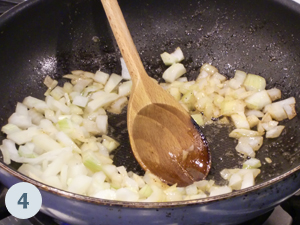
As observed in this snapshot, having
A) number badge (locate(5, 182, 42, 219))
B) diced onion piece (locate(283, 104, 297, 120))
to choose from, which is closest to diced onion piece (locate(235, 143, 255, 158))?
diced onion piece (locate(283, 104, 297, 120))

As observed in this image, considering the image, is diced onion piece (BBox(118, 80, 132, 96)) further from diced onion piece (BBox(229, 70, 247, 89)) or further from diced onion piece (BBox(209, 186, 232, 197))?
diced onion piece (BBox(209, 186, 232, 197))

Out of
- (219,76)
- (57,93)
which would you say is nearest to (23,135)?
(57,93)

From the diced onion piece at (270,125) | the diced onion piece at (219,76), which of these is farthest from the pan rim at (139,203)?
the diced onion piece at (219,76)

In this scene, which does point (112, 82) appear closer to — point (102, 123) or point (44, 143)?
point (102, 123)

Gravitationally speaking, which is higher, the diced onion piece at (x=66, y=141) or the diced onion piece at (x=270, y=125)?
the diced onion piece at (x=66, y=141)

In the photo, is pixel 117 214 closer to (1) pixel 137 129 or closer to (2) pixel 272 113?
(1) pixel 137 129

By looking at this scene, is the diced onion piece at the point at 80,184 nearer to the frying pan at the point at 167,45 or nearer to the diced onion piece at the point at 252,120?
the frying pan at the point at 167,45
